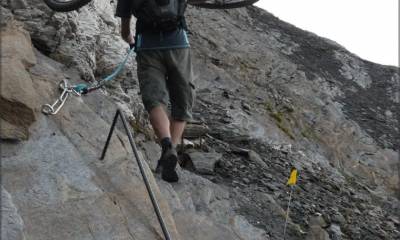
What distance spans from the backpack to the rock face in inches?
39.6

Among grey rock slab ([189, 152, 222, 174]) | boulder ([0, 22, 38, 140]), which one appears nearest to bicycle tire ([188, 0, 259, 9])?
grey rock slab ([189, 152, 222, 174])

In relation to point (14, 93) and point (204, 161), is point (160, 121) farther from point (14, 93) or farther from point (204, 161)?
point (204, 161)

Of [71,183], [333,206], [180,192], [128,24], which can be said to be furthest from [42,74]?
[333,206]

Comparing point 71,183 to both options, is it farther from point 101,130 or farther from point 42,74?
point 42,74

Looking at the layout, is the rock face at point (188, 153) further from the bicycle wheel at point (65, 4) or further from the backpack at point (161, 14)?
the backpack at point (161, 14)

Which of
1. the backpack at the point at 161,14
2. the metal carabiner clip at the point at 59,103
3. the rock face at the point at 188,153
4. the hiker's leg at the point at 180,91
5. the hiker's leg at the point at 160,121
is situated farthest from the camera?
the hiker's leg at the point at 180,91

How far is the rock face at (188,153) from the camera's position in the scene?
4480 mm

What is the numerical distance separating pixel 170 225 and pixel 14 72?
1789 millimetres

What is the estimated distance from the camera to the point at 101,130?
540 cm

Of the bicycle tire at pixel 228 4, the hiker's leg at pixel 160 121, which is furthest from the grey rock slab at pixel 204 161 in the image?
the hiker's leg at pixel 160 121

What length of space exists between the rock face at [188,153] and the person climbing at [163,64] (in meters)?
0.38

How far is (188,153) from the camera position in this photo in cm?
783

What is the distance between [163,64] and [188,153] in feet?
7.98

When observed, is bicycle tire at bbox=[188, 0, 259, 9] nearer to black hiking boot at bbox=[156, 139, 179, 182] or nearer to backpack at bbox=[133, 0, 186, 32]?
backpack at bbox=[133, 0, 186, 32]
